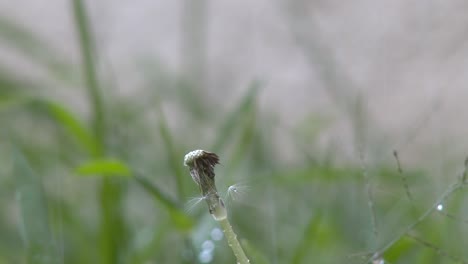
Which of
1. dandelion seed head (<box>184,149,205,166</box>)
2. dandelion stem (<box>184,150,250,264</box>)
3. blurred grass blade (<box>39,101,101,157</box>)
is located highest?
blurred grass blade (<box>39,101,101,157</box>)

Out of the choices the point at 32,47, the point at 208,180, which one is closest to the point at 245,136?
the point at 32,47

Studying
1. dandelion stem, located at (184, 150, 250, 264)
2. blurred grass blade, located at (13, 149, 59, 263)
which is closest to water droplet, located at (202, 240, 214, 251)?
blurred grass blade, located at (13, 149, 59, 263)

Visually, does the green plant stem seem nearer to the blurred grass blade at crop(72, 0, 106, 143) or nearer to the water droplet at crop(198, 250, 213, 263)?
the water droplet at crop(198, 250, 213, 263)

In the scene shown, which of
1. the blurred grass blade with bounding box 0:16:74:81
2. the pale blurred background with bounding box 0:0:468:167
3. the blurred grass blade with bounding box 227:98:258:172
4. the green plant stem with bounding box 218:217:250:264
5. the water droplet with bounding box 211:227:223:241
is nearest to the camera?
the green plant stem with bounding box 218:217:250:264

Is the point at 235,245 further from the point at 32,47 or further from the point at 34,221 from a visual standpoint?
the point at 32,47

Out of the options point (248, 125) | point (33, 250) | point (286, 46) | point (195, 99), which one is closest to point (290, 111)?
point (286, 46)

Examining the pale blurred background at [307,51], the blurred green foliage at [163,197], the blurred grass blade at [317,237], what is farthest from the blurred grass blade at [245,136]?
the pale blurred background at [307,51]

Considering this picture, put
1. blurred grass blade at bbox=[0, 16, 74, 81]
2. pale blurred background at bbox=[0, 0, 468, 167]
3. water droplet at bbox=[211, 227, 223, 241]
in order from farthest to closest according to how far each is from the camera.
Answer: pale blurred background at bbox=[0, 0, 468, 167] → blurred grass blade at bbox=[0, 16, 74, 81] → water droplet at bbox=[211, 227, 223, 241]

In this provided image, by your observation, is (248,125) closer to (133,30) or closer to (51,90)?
(51,90)

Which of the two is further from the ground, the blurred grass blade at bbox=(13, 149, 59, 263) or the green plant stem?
the blurred grass blade at bbox=(13, 149, 59, 263)
